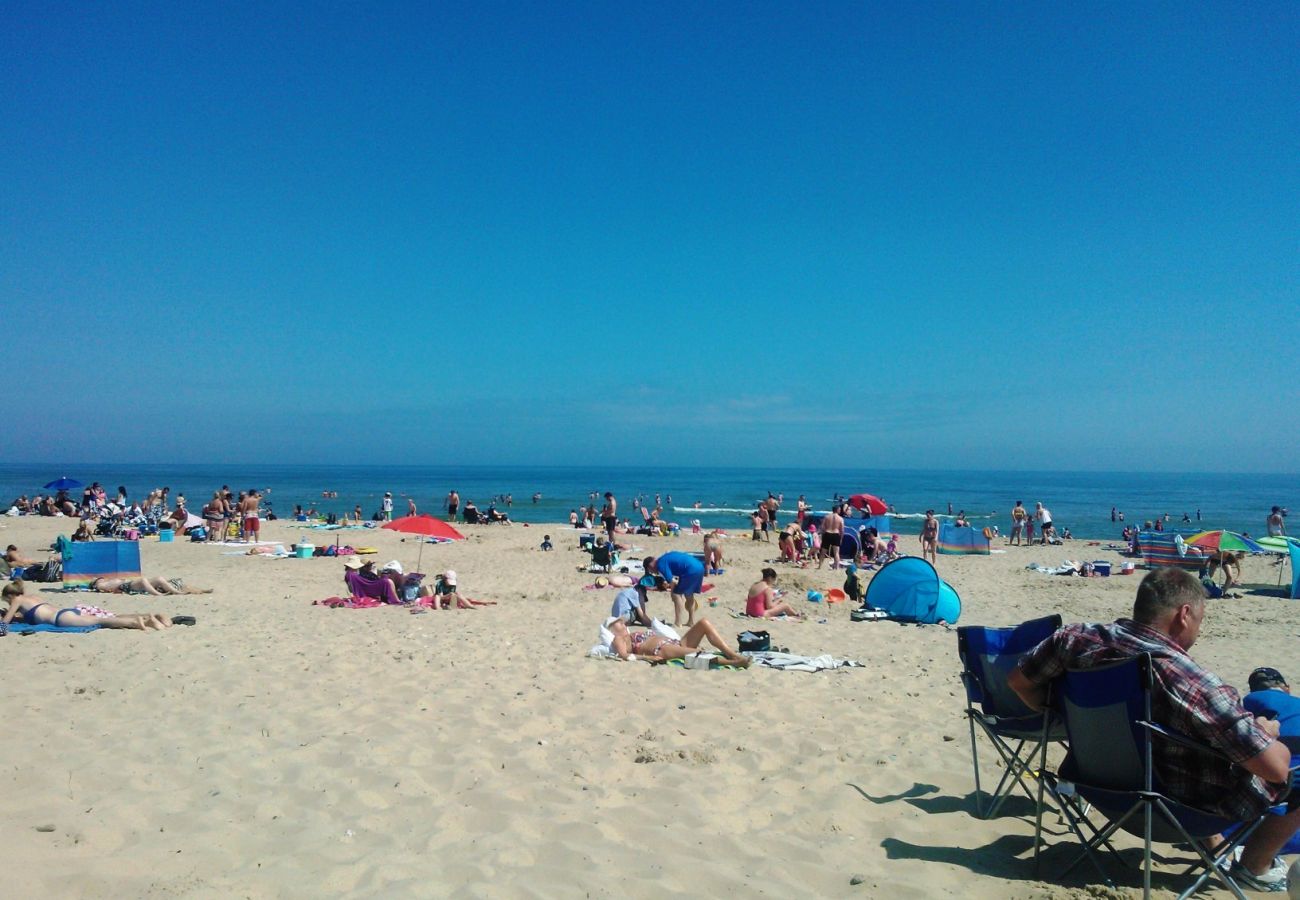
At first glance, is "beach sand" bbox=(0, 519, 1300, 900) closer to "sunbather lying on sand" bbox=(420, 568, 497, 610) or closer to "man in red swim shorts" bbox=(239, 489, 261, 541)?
"sunbather lying on sand" bbox=(420, 568, 497, 610)

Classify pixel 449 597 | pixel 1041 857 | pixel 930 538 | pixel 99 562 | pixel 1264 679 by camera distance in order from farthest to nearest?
1. pixel 930 538
2. pixel 99 562
3. pixel 449 597
4. pixel 1264 679
5. pixel 1041 857

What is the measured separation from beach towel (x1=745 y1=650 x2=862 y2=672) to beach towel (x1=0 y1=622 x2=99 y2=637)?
717 cm

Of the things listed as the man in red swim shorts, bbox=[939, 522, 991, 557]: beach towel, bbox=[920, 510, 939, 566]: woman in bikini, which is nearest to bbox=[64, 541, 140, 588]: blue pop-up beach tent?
the man in red swim shorts

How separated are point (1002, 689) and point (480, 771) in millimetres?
2905

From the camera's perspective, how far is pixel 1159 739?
3.05 meters

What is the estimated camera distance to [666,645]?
7.75m

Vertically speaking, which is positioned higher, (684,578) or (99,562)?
(684,578)

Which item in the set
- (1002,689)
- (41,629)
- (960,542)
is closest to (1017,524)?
(960,542)

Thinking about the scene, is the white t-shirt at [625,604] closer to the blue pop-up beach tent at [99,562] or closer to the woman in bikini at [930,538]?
the blue pop-up beach tent at [99,562]

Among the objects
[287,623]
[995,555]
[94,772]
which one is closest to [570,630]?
[287,623]

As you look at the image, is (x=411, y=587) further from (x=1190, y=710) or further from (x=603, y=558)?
(x=1190, y=710)

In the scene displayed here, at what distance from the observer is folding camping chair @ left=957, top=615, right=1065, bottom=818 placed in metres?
3.83

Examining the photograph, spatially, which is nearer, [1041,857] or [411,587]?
[1041,857]

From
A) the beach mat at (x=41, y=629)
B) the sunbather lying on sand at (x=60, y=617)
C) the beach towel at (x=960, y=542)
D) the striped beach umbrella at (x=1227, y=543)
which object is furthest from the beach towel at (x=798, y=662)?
→ the beach towel at (x=960, y=542)
